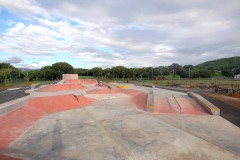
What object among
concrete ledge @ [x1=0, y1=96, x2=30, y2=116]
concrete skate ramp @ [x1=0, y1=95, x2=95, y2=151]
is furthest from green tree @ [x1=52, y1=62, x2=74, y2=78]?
concrete ledge @ [x1=0, y1=96, x2=30, y2=116]

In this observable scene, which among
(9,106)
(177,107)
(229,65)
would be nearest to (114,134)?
(9,106)

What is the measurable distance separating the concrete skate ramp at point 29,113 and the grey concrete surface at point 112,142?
0.48 m

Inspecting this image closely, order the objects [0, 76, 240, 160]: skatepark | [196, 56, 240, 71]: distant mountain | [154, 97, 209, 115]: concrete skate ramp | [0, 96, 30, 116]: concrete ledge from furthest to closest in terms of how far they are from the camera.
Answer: [196, 56, 240, 71]: distant mountain < [154, 97, 209, 115]: concrete skate ramp < [0, 96, 30, 116]: concrete ledge < [0, 76, 240, 160]: skatepark

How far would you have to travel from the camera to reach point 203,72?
87562 millimetres

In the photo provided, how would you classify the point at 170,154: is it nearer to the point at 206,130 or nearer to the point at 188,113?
the point at 206,130

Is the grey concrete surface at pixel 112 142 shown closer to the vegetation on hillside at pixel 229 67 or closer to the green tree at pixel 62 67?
the green tree at pixel 62 67

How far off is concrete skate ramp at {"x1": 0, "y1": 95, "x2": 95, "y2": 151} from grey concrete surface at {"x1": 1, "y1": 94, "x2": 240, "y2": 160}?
1.57 ft

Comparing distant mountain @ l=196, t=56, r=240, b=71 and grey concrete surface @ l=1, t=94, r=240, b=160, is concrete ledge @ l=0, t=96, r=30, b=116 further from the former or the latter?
distant mountain @ l=196, t=56, r=240, b=71

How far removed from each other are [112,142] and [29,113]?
23.5 ft

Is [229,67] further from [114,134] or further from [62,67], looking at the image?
[114,134]

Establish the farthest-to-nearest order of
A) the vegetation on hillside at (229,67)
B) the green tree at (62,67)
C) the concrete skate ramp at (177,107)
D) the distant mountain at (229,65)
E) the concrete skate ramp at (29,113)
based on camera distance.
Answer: the distant mountain at (229,65) → the vegetation on hillside at (229,67) → the green tree at (62,67) → the concrete skate ramp at (177,107) → the concrete skate ramp at (29,113)

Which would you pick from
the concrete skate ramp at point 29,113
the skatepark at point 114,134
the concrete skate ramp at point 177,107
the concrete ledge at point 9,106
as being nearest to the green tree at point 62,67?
the concrete skate ramp at point 29,113

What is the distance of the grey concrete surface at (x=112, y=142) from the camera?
602 cm

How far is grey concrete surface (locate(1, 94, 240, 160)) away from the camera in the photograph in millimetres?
6016
